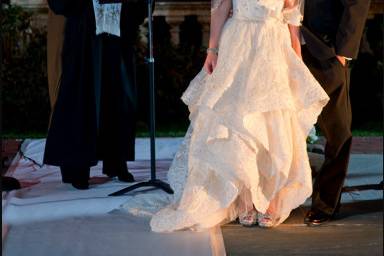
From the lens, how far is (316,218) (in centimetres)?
534

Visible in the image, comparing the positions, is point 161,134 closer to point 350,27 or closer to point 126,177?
point 126,177

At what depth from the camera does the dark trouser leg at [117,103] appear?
21.2 feet

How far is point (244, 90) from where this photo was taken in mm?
5066

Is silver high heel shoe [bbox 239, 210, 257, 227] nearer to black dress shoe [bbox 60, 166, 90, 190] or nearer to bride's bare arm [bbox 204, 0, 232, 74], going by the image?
bride's bare arm [bbox 204, 0, 232, 74]

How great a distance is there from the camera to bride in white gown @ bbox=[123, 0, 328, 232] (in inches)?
199

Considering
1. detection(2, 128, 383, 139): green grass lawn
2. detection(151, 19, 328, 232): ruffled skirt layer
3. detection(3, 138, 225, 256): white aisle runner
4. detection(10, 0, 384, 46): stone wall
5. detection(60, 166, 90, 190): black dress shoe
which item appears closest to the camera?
detection(3, 138, 225, 256): white aisle runner

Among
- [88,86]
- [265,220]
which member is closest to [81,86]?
[88,86]

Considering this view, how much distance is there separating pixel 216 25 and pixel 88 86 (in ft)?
4.86

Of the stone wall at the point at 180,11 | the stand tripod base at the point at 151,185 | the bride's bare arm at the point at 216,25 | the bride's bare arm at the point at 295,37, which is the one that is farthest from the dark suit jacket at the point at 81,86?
the stone wall at the point at 180,11

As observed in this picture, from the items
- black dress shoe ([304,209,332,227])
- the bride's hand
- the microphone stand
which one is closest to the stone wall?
the microphone stand

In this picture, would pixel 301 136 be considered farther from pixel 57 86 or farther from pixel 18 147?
pixel 18 147

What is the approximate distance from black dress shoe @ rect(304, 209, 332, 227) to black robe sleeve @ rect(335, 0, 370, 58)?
3.26 feet

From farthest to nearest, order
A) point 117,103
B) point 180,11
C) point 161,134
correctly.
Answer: point 180,11 → point 161,134 → point 117,103

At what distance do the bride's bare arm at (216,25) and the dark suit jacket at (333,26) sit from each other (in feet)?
1.58
